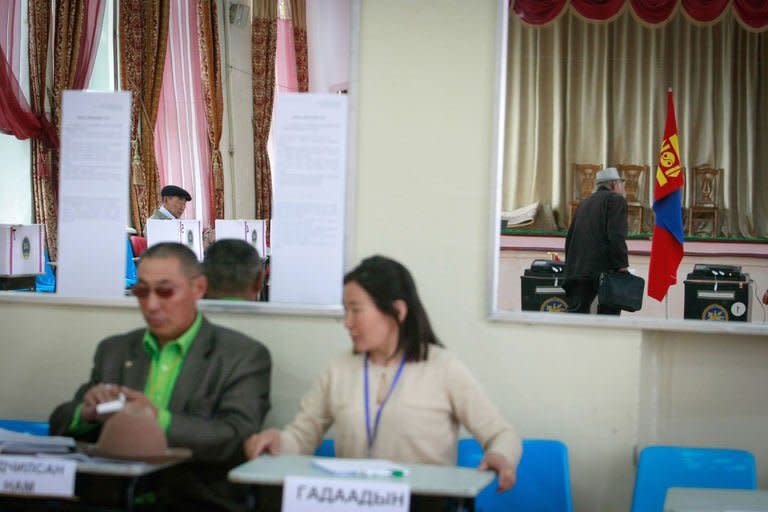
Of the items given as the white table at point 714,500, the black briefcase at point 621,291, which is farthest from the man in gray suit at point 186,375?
the black briefcase at point 621,291

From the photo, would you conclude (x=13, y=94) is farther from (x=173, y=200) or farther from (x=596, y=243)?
(x=596, y=243)

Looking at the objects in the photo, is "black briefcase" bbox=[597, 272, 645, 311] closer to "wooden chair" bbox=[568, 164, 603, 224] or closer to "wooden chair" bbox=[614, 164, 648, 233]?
"wooden chair" bbox=[614, 164, 648, 233]

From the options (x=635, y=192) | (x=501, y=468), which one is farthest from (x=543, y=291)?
(x=501, y=468)

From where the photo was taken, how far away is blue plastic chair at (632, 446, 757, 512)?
3369mm

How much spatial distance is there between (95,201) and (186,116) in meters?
7.03

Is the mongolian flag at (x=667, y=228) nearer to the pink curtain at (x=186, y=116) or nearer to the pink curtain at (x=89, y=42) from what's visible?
the pink curtain at (x=186, y=116)

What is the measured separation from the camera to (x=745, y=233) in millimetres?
12422

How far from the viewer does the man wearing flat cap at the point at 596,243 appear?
728 centimetres

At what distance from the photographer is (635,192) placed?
12.4 meters

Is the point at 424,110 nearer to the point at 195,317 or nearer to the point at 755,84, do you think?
the point at 195,317

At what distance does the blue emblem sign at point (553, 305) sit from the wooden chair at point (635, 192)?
10.3 ft

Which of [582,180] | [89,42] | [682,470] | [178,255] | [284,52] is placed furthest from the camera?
[582,180]

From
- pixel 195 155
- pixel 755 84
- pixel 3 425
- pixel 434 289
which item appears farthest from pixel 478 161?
pixel 755 84

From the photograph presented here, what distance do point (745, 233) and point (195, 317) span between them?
10.6 m
